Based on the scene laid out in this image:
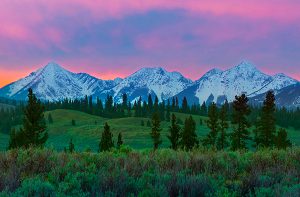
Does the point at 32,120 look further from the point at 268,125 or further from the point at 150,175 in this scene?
the point at 150,175

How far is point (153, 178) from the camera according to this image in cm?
759

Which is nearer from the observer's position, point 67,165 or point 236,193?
point 236,193

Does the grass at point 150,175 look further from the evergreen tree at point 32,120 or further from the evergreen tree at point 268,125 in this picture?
the evergreen tree at point 268,125

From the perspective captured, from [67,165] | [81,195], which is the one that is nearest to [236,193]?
[81,195]

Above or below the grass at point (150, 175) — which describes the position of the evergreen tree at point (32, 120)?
above

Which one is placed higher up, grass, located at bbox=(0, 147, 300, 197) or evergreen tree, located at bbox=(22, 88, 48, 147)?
evergreen tree, located at bbox=(22, 88, 48, 147)

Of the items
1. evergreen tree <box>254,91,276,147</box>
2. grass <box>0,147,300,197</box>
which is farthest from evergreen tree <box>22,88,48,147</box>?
grass <box>0,147,300,197</box>

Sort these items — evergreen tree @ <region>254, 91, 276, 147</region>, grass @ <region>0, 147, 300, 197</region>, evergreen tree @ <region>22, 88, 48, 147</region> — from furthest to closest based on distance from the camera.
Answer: evergreen tree @ <region>254, 91, 276, 147</region> < evergreen tree @ <region>22, 88, 48, 147</region> < grass @ <region>0, 147, 300, 197</region>

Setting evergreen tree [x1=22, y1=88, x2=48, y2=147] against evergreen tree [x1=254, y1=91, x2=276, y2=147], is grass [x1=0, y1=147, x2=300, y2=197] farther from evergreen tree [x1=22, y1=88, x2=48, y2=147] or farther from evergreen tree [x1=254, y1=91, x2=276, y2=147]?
evergreen tree [x1=254, y1=91, x2=276, y2=147]

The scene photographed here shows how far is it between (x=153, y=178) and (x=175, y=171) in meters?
0.79

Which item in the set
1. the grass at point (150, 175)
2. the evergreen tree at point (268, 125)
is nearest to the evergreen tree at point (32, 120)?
the evergreen tree at point (268, 125)

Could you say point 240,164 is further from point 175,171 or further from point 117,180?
point 117,180

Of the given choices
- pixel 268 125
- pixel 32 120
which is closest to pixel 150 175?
pixel 32 120

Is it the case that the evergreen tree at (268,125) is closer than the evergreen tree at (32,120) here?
No
